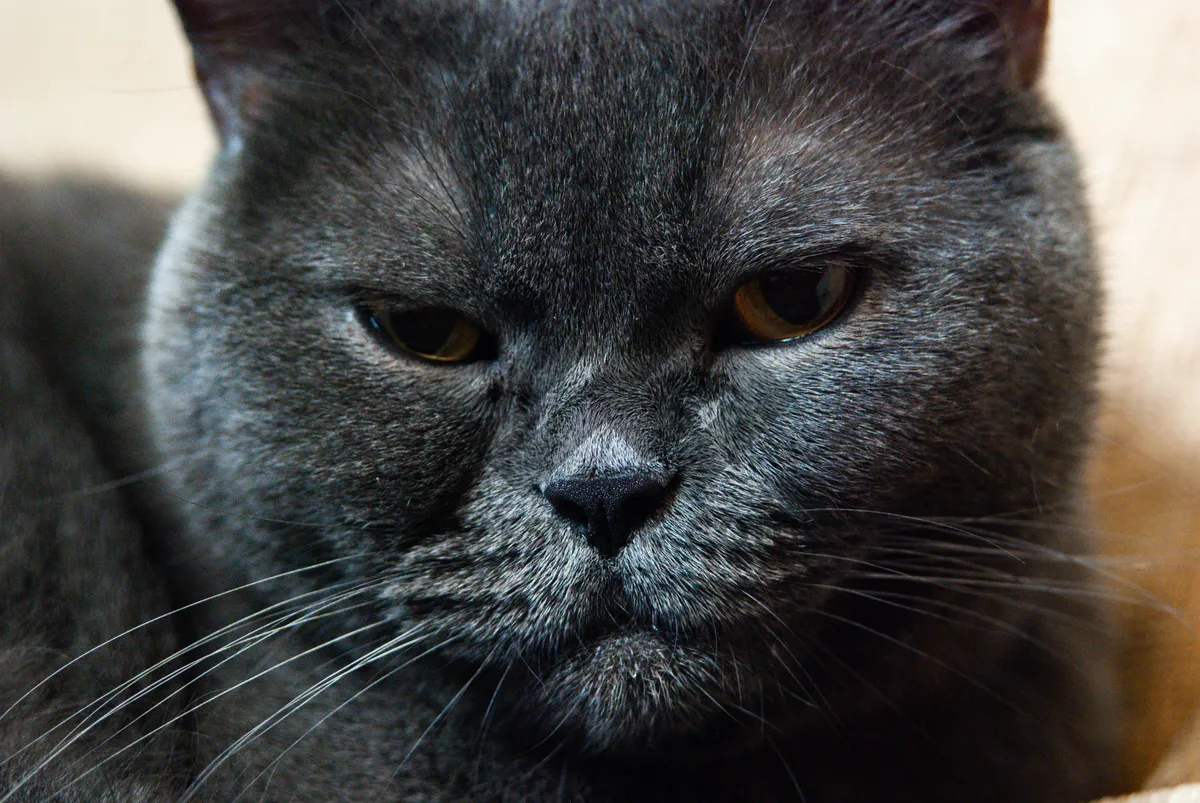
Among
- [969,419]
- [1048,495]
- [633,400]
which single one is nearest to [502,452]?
[633,400]

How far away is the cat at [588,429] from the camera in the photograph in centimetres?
78

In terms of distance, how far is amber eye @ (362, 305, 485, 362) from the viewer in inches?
33.1

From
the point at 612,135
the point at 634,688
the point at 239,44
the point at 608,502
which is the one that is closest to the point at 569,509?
the point at 608,502

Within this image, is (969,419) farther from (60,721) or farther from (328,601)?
(60,721)

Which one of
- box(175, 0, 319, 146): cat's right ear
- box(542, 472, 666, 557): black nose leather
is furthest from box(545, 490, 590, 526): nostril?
box(175, 0, 319, 146): cat's right ear

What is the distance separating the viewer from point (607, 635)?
0.78 metres

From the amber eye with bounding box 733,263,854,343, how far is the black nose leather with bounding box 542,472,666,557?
147 millimetres

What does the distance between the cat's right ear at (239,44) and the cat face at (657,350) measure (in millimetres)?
67

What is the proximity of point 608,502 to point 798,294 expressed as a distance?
0.68 feet

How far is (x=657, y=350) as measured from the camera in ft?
2.62

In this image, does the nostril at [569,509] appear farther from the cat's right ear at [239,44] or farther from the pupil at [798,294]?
the cat's right ear at [239,44]

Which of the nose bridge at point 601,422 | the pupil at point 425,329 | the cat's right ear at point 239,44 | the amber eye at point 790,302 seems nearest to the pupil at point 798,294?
the amber eye at point 790,302

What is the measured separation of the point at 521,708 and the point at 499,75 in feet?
1.49

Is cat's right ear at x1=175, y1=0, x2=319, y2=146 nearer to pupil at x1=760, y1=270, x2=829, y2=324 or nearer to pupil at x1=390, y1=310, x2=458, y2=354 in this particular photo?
pupil at x1=390, y1=310, x2=458, y2=354
